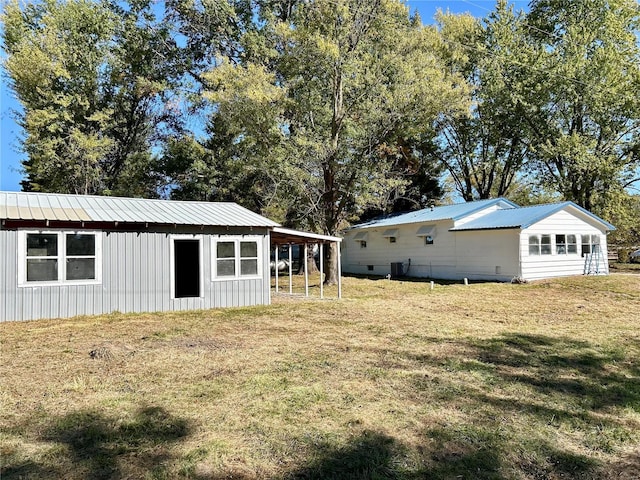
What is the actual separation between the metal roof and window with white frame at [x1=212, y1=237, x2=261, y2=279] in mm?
548

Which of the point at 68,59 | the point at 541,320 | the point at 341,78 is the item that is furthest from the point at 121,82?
the point at 541,320

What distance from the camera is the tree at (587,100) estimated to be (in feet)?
73.2

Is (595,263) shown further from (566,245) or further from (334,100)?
(334,100)

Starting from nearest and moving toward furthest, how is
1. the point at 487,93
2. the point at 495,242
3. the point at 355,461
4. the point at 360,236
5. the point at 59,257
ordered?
the point at 355,461 → the point at 59,257 → the point at 495,242 → the point at 487,93 → the point at 360,236

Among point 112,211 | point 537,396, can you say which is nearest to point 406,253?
point 112,211

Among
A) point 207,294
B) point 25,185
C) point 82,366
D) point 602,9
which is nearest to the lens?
point 82,366

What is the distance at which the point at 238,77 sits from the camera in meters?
16.2

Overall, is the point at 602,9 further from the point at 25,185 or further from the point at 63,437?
the point at 25,185

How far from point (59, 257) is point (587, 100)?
24432 millimetres

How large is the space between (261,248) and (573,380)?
8533mm

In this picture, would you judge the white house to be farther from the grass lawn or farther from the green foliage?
the grass lawn

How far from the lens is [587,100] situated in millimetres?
22422

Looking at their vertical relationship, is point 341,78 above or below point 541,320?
above

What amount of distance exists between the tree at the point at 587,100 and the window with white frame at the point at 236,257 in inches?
727
